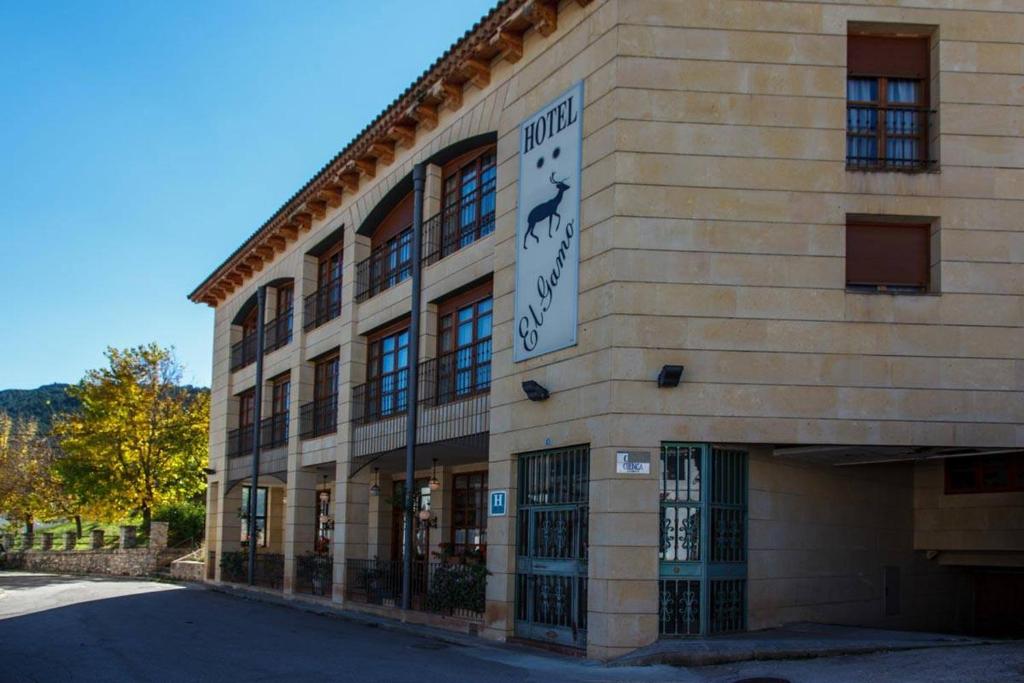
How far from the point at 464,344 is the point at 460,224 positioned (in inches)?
92.8

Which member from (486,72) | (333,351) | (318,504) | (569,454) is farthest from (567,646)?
(318,504)

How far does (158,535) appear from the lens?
4147 centimetres

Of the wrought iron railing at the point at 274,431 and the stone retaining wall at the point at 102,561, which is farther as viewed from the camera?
the stone retaining wall at the point at 102,561

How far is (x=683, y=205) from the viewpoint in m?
15.6

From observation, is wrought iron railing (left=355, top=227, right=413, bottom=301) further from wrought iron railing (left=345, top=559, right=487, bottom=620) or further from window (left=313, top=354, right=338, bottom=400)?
wrought iron railing (left=345, top=559, right=487, bottom=620)

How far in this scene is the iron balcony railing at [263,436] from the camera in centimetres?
3100

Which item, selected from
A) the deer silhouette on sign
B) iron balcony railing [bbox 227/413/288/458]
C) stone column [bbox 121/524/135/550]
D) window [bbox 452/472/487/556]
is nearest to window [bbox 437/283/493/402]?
the deer silhouette on sign

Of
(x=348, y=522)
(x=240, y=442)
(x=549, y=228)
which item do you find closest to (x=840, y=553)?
(x=549, y=228)

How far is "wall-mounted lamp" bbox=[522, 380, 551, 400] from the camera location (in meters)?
16.7

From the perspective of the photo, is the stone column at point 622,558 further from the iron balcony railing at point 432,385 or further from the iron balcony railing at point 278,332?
the iron balcony railing at point 278,332

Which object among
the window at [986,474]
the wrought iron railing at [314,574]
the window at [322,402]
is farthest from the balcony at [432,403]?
the window at [986,474]

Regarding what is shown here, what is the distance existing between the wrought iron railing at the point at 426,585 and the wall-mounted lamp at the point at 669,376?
16.8ft

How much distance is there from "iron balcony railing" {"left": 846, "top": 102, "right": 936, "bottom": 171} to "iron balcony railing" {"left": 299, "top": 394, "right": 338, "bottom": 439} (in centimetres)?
1487

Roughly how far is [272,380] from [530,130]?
16.5 metres
